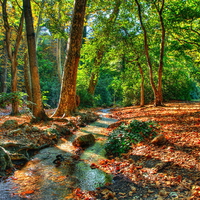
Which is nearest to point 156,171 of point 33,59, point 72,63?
point 33,59

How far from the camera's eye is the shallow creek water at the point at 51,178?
9.72 ft

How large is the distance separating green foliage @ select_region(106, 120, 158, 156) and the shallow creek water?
1.54 ft

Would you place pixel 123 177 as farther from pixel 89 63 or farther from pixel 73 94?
pixel 89 63

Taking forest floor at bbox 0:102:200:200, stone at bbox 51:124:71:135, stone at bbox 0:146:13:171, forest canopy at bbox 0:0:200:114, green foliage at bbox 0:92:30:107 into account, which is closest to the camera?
forest floor at bbox 0:102:200:200

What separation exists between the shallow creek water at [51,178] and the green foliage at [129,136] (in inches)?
18.5

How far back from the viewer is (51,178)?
351 cm

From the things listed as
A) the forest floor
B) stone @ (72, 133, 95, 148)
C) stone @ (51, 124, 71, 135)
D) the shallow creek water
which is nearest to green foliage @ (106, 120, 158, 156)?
the forest floor

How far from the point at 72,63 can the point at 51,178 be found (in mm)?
6850

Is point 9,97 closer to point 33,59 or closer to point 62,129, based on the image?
point 62,129

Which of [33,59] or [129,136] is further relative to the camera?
[33,59]

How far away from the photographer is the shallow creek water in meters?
2.96

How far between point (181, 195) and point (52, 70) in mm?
26472

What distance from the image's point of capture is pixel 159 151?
170 inches

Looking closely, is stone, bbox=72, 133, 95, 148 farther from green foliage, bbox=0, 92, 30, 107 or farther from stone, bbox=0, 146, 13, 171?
green foliage, bbox=0, 92, 30, 107
